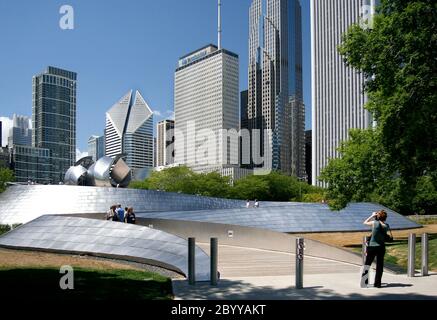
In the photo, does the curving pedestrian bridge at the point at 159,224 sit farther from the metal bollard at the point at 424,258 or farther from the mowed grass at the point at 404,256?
the metal bollard at the point at 424,258

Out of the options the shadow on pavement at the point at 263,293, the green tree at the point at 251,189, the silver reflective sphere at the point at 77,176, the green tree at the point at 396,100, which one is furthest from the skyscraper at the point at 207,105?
the shadow on pavement at the point at 263,293

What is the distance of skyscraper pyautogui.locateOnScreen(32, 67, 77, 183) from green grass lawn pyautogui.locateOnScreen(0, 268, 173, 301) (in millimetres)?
182599

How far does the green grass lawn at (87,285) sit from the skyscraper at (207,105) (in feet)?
406

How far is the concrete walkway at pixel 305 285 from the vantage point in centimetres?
881

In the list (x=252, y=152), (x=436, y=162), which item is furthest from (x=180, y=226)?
(x=252, y=152)

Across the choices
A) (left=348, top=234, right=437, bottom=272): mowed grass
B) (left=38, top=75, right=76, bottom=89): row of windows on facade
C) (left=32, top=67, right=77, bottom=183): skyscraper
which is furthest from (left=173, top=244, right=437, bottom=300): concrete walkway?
(left=38, top=75, right=76, bottom=89): row of windows on facade

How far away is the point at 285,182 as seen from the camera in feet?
245

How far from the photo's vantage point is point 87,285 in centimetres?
960

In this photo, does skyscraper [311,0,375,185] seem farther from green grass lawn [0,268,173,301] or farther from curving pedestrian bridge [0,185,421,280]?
green grass lawn [0,268,173,301]

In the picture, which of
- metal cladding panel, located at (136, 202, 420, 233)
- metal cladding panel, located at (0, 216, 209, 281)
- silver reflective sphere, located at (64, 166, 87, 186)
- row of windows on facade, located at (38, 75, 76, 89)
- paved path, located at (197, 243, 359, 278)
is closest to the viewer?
paved path, located at (197, 243, 359, 278)

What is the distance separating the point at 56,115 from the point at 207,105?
69233 millimetres

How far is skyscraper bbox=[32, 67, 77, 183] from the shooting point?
189 metres

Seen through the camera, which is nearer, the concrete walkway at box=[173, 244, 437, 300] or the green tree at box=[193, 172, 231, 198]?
the concrete walkway at box=[173, 244, 437, 300]

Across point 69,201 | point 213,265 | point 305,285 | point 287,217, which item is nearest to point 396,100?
point 305,285
